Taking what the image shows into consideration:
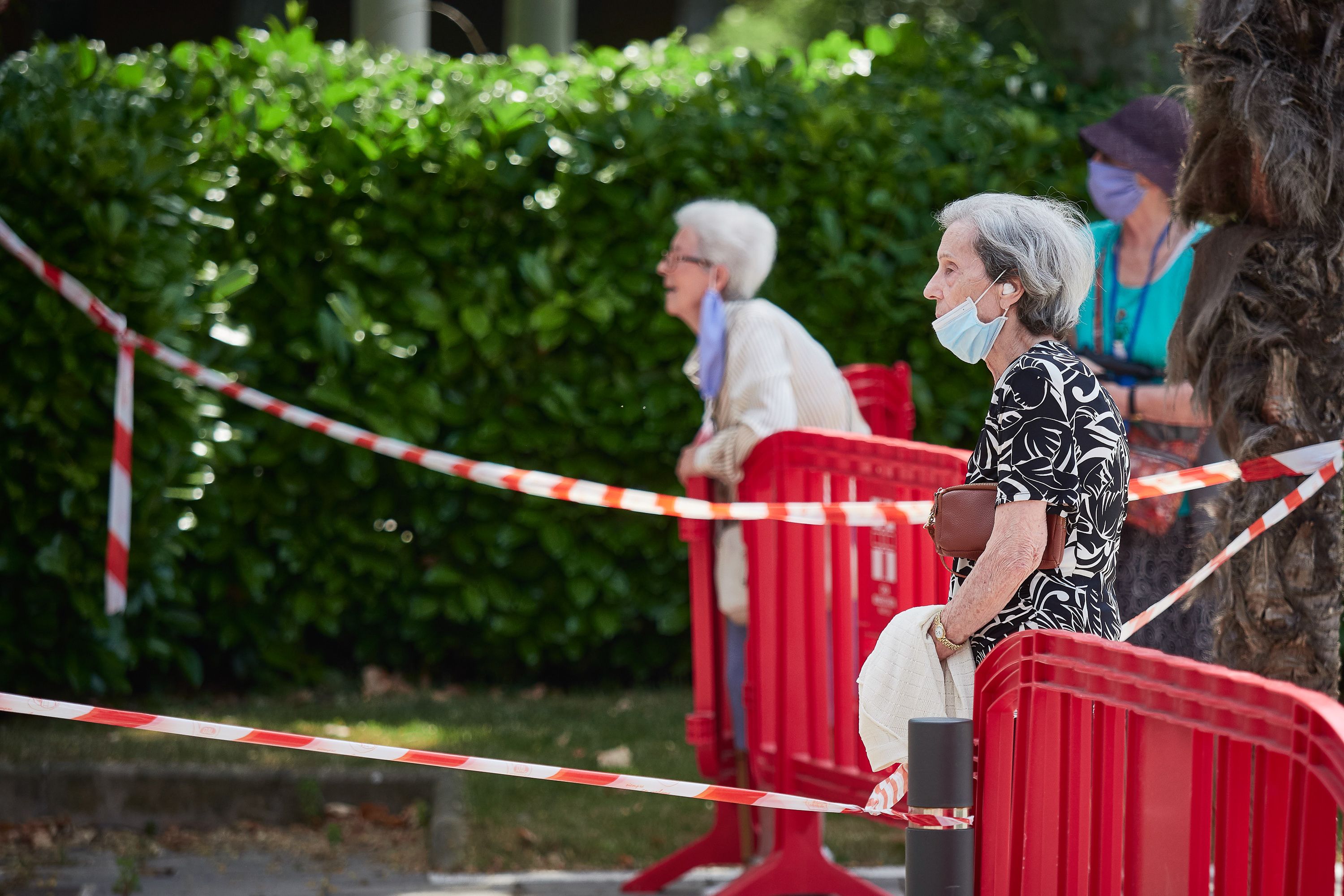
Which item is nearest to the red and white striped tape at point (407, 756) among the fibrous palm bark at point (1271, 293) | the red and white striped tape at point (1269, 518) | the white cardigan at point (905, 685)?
the white cardigan at point (905, 685)

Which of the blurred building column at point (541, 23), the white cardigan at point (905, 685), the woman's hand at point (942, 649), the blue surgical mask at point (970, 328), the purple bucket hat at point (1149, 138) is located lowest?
the white cardigan at point (905, 685)

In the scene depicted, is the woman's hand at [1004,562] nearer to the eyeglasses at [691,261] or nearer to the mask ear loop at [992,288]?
the mask ear loop at [992,288]

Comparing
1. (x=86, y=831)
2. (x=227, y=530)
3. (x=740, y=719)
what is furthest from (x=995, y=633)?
(x=227, y=530)

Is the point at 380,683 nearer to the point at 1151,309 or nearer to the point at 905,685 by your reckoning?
the point at 1151,309

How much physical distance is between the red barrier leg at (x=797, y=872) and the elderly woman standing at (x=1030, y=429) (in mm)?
1904

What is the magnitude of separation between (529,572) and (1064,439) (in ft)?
15.0

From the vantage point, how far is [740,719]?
15.1ft

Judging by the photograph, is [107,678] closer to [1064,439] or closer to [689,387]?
[689,387]

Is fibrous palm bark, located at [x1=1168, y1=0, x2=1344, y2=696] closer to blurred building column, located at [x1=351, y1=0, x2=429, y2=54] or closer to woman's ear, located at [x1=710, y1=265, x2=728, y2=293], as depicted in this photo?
woman's ear, located at [x1=710, y1=265, x2=728, y2=293]

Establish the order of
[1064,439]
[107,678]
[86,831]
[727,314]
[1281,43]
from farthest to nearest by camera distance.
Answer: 1. [107,678]
2. [86,831]
3. [727,314]
4. [1281,43]
5. [1064,439]

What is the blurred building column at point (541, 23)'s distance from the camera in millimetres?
11172

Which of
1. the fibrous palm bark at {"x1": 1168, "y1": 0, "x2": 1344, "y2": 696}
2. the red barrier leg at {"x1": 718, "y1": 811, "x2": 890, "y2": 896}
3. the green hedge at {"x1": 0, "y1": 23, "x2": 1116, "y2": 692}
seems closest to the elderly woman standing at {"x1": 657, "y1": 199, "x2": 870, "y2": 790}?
the red barrier leg at {"x1": 718, "y1": 811, "x2": 890, "y2": 896}

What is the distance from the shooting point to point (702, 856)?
191 inches

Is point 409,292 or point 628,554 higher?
point 409,292
